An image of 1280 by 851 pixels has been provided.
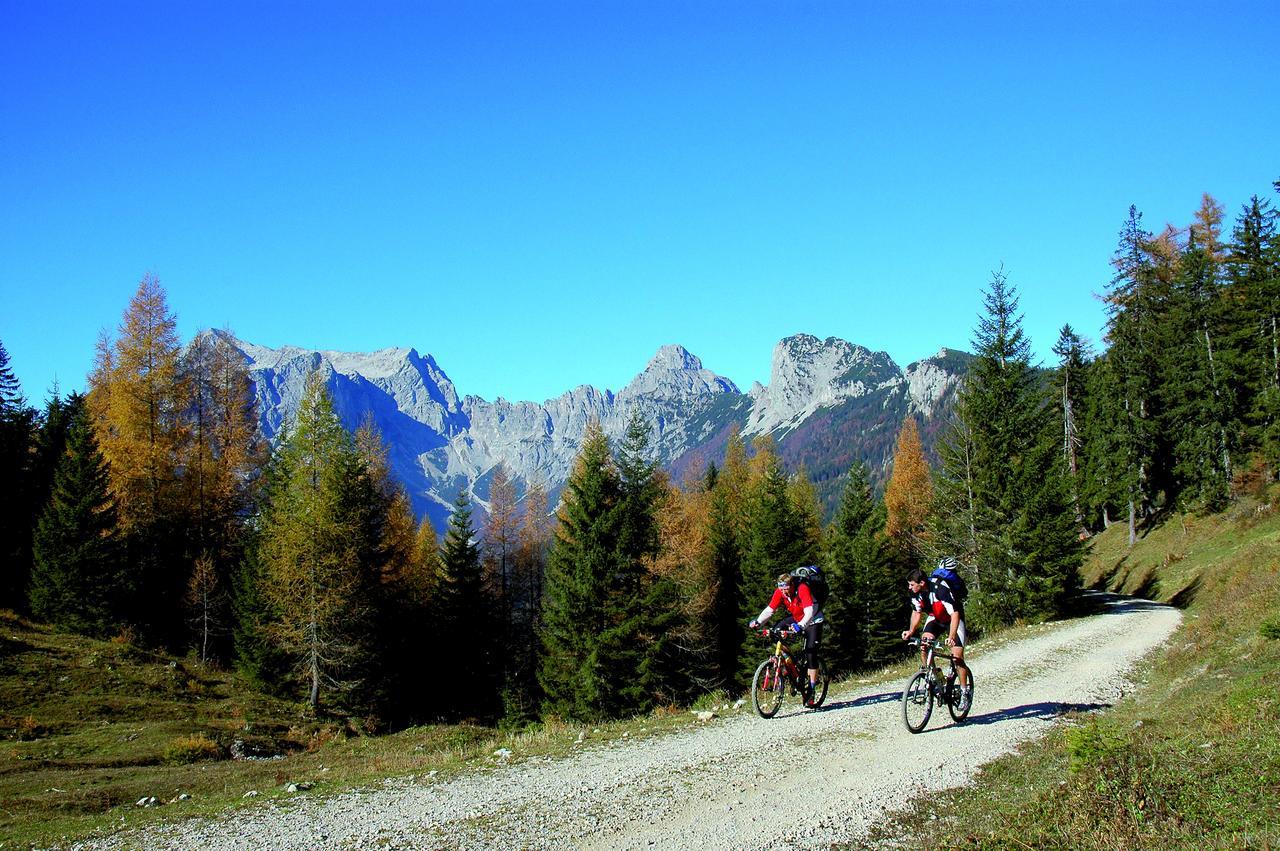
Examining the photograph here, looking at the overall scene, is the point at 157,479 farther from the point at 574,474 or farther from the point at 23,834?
the point at 23,834

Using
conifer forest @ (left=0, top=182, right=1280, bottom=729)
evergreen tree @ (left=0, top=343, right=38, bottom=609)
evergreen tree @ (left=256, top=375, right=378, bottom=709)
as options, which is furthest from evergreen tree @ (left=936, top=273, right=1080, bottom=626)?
evergreen tree @ (left=0, top=343, right=38, bottom=609)

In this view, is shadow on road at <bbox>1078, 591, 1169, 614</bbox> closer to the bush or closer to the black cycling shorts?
the black cycling shorts

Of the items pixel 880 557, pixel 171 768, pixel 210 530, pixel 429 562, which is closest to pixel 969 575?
pixel 880 557

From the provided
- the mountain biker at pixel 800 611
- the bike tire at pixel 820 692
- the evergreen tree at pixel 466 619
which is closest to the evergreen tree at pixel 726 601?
the evergreen tree at pixel 466 619

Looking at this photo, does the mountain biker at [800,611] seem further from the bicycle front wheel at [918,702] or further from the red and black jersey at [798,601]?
the bicycle front wheel at [918,702]

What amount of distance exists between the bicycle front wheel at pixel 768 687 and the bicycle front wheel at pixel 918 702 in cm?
226

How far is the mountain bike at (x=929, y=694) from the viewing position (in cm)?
1138

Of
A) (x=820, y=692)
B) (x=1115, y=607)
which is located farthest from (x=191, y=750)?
(x=1115, y=607)

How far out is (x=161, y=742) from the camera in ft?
71.2

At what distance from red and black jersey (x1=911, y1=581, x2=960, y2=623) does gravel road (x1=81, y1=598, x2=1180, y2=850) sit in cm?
190

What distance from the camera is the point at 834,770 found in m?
9.63

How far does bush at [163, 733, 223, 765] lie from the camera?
2003cm

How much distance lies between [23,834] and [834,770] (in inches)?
481

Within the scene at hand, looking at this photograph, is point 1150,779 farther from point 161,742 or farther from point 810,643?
point 161,742
